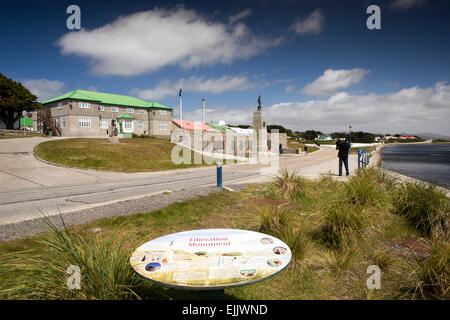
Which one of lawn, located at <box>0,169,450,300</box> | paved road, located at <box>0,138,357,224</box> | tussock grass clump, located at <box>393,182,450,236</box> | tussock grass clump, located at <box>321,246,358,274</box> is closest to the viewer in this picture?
lawn, located at <box>0,169,450,300</box>

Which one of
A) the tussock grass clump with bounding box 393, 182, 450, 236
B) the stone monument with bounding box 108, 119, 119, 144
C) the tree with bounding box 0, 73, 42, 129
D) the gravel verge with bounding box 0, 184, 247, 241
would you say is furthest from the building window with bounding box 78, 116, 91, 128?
the tussock grass clump with bounding box 393, 182, 450, 236

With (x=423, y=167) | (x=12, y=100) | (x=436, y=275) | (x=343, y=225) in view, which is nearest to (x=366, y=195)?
(x=343, y=225)

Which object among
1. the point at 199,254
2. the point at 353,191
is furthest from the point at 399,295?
the point at 353,191

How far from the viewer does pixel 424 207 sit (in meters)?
5.86

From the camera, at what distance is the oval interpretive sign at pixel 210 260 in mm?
2158

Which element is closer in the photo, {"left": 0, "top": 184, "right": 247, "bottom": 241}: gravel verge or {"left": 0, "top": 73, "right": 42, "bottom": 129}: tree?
{"left": 0, "top": 184, "right": 247, "bottom": 241}: gravel verge

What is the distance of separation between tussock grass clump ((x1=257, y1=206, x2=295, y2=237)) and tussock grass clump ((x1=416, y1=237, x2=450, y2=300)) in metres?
2.17

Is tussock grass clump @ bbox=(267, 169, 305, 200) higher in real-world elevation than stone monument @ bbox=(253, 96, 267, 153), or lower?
lower

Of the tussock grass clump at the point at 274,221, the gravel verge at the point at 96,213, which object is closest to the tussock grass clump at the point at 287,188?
the gravel verge at the point at 96,213

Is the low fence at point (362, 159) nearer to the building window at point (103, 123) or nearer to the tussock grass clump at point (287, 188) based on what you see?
the tussock grass clump at point (287, 188)

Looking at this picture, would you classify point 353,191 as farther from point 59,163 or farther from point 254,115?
point 254,115

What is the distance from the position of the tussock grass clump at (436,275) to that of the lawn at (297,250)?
0.04 feet

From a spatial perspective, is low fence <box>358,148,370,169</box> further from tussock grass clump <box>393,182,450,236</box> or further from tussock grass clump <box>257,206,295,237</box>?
tussock grass clump <box>257,206,295,237</box>

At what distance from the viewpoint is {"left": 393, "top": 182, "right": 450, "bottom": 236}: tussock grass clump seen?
5406 millimetres
